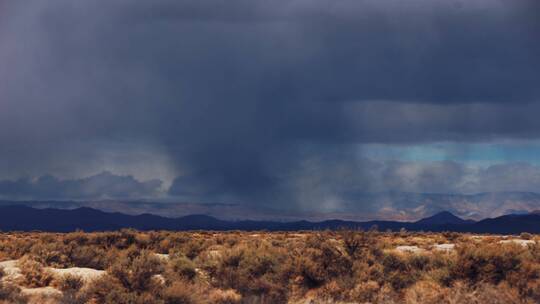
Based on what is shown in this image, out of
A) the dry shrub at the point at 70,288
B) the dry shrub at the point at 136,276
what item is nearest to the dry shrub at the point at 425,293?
the dry shrub at the point at 136,276

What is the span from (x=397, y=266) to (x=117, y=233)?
24.8 m

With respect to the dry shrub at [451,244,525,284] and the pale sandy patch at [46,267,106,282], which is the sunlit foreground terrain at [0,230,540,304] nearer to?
the dry shrub at [451,244,525,284]

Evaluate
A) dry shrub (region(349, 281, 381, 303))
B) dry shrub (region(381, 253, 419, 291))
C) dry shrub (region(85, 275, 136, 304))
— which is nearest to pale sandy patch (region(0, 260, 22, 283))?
dry shrub (region(85, 275, 136, 304))

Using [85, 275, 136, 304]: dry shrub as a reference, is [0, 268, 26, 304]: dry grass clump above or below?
below

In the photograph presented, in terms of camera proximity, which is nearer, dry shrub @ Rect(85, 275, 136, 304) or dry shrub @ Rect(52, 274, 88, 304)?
dry shrub @ Rect(85, 275, 136, 304)

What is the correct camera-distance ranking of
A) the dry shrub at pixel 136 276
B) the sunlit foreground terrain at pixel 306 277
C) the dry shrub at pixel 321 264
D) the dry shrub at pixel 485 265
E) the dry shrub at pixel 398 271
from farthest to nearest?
the dry shrub at pixel 321 264 < the dry shrub at pixel 398 271 < the dry shrub at pixel 485 265 < the dry shrub at pixel 136 276 < the sunlit foreground terrain at pixel 306 277

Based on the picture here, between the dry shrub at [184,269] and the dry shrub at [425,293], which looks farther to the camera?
the dry shrub at [184,269]

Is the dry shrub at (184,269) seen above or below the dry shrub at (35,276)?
above

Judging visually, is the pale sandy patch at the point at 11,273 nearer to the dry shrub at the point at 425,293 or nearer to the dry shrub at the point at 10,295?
the dry shrub at the point at 10,295

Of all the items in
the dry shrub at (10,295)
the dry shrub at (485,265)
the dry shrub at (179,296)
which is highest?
the dry shrub at (485,265)

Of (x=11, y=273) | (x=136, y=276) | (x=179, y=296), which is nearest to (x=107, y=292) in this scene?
(x=136, y=276)

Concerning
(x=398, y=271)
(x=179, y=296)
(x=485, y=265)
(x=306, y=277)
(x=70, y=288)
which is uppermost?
(x=485, y=265)

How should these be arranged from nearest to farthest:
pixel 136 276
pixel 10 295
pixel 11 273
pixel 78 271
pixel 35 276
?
pixel 10 295
pixel 136 276
pixel 35 276
pixel 11 273
pixel 78 271

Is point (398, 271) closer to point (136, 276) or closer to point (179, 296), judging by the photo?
point (179, 296)
